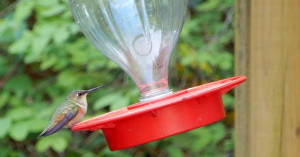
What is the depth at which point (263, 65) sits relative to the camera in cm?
171

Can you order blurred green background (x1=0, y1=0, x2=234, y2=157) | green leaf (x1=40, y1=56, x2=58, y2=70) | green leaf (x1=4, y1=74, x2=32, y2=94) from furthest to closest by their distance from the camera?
1. green leaf (x1=4, y1=74, x2=32, y2=94)
2. green leaf (x1=40, y1=56, x2=58, y2=70)
3. blurred green background (x1=0, y1=0, x2=234, y2=157)

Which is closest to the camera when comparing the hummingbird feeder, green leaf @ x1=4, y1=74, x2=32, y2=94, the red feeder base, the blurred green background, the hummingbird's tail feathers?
the red feeder base

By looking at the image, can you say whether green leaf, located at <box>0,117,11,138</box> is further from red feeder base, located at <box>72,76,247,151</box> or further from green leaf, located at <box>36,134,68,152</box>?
red feeder base, located at <box>72,76,247,151</box>

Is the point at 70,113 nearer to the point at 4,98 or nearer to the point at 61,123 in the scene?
the point at 61,123

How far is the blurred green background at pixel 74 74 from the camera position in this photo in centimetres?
300

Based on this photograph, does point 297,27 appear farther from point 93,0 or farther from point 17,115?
point 17,115

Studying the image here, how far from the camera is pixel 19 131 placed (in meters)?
2.92

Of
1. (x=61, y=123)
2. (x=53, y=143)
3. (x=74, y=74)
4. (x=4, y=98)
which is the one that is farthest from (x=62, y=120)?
(x=4, y=98)

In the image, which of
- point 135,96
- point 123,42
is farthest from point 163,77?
point 135,96

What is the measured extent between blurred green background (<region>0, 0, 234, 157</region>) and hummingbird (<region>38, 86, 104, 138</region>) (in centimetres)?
38

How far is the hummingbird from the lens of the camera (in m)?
2.19

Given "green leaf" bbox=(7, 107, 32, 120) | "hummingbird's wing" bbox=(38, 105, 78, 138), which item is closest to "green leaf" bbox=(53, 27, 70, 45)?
"green leaf" bbox=(7, 107, 32, 120)

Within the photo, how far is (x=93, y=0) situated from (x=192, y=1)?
185 centimetres

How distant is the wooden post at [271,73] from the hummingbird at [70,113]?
0.76m
